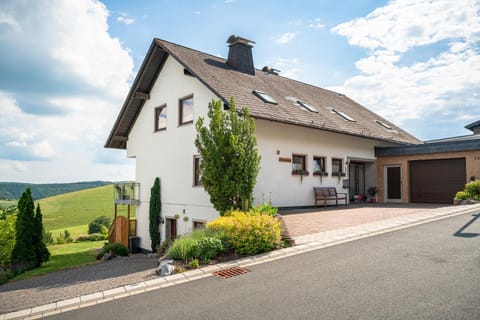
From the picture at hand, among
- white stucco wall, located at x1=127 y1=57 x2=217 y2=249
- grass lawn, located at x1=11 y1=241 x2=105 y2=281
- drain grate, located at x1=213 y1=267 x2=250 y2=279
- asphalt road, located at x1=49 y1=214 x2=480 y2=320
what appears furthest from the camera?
white stucco wall, located at x1=127 y1=57 x2=217 y2=249

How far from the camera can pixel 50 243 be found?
29.8 m

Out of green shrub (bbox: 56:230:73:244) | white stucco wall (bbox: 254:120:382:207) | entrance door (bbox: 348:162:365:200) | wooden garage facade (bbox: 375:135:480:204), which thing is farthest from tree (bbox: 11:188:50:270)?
green shrub (bbox: 56:230:73:244)

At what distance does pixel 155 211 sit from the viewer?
16688mm

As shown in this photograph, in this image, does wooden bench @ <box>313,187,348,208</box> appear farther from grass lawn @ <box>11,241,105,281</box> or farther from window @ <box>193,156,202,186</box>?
grass lawn @ <box>11,241,105,281</box>

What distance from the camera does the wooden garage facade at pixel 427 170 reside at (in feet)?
54.1

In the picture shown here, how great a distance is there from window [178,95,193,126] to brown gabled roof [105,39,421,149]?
1.61 meters

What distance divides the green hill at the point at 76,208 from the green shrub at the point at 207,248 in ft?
108

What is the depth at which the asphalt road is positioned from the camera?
13.8ft

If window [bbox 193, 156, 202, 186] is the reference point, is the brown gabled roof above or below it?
above

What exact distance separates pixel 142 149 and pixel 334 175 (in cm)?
1010

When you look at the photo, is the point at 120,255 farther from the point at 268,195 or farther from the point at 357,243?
the point at 357,243

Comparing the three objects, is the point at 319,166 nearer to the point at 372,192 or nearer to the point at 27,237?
the point at 372,192

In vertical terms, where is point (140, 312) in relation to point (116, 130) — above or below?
below

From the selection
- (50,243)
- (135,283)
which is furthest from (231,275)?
(50,243)
